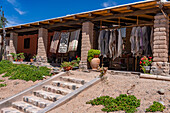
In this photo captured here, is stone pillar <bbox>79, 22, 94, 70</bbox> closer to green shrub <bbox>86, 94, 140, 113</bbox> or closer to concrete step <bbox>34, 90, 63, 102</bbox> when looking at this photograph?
concrete step <bbox>34, 90, 63, 102</bbox>

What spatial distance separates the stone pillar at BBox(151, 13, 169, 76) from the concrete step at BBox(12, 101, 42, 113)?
17.7 feet

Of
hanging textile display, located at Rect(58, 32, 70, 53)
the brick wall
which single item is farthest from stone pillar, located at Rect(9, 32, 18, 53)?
hanging textile display, located at Rect(58, 32, 70, 53)

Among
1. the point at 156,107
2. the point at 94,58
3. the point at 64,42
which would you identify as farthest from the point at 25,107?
the point at 64,42

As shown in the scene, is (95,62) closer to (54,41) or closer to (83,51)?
(83,51)

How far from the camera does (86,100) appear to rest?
17.3 feet

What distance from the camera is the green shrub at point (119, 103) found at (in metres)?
4.36

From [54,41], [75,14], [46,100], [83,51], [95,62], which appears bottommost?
[46,100]

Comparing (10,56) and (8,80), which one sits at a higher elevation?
(10,56)

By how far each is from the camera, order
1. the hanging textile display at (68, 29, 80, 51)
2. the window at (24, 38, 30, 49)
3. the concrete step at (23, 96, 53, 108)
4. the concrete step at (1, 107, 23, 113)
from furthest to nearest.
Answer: the window at (24, 38, 30, 49)
the hanging textile display at (68, 29, 80, 51)
the concrete step at (1, 107, 23, 113)
the concrete step at (23, 96, 53, 108)

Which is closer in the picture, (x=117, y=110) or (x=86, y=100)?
(x=117, y=110)

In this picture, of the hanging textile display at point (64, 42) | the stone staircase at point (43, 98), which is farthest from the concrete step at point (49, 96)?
the hanging textile display at point (64, 42)

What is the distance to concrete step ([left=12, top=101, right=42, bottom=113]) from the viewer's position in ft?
17.3

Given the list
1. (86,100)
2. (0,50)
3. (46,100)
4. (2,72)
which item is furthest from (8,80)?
(0,50)

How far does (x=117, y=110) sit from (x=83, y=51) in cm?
577
